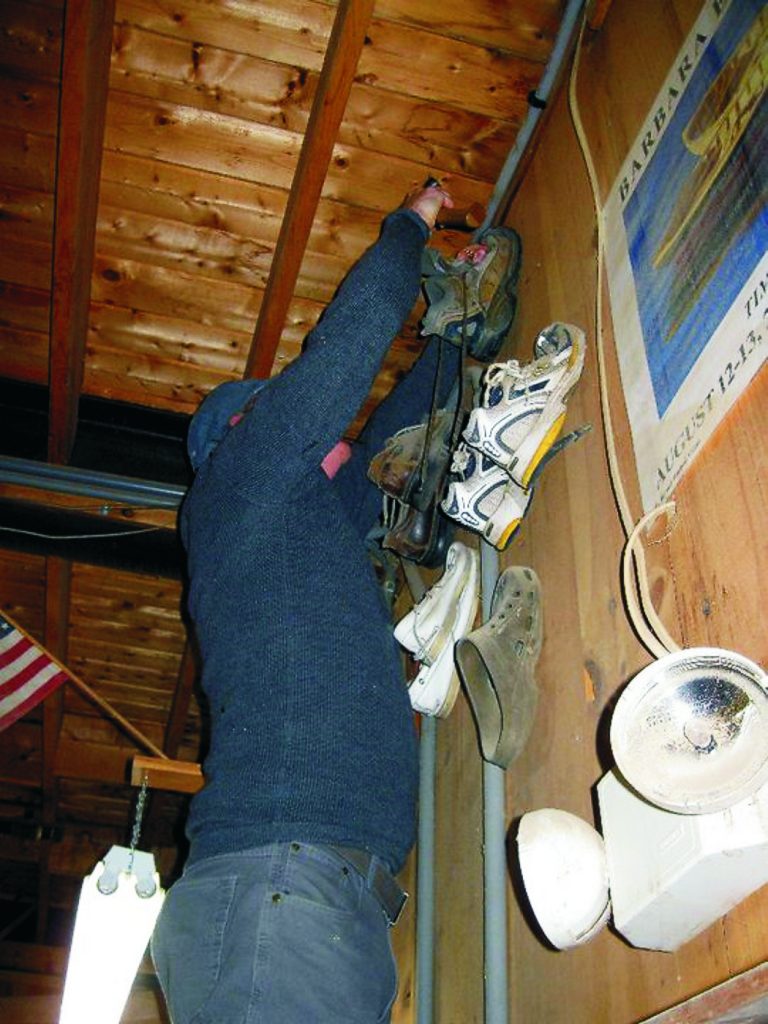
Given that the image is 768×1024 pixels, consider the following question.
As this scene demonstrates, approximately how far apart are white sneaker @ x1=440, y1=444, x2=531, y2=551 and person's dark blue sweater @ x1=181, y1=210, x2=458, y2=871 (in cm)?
23

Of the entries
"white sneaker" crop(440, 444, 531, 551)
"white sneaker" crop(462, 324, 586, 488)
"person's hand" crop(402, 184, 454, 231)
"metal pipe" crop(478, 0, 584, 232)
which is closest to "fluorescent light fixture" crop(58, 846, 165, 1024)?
"white sneaker" crop(440, 444, 531, 551)

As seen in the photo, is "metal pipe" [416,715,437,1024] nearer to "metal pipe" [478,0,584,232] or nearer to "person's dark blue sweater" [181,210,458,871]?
"person's dark blue sweater" [181,210,458,871]

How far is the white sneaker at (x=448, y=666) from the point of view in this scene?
1842 millimetres

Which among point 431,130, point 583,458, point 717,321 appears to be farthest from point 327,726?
point 431,130

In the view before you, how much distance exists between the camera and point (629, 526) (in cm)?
113

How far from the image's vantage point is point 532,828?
40.4 inches

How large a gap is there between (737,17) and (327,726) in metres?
1.24

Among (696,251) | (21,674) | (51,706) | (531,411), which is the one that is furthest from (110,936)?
(51,706)

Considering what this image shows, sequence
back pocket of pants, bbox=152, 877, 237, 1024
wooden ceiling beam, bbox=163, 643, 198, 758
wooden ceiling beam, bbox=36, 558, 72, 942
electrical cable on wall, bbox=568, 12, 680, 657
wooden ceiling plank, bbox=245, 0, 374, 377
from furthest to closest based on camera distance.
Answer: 1. wooden ceiling beam, bbox=163, 643, 198, 758
2. wooden ceiling beam, bbox=36, 558, 72, 942
3. wooden ceiling plank, bbox=245, 0, 374, 377
4. back pocket of pants, bbox=152, 877, 237, 1024
5. electrical cable on wall, bbox=568, 12, 680, 657

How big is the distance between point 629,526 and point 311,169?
5.28ft

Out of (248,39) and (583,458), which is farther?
(248,39)

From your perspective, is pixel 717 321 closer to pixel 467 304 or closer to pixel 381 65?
pixel 467 304

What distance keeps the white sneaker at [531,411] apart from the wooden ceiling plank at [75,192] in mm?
1361

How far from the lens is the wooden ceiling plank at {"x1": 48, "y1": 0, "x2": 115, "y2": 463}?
2.03 m
